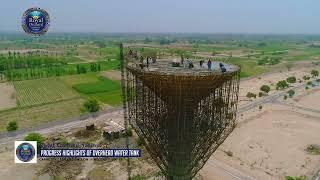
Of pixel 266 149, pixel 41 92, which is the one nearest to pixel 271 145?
pixel 266 149

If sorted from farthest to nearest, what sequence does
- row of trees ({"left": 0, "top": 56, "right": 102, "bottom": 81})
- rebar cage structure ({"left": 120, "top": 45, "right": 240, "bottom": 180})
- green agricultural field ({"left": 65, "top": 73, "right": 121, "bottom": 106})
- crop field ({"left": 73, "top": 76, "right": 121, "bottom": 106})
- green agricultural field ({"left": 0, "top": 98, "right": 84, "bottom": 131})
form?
row of trees ({"left": 0, "top": 56, "right": 102, "bottom": 81}) → green agricultural field ({"left": 65, "top": 73, "right": 121, "bottom": 106}) → crop field ({"left": 73, "top": 76, "right": 121, "bottom": 106}) → green agricultural field ({"left": 0, "top": 98, "right": 84, "bottom": 131}) → rebar cage structure ({"left": 120, "top": 45, "right": 240, "bottom": 180})

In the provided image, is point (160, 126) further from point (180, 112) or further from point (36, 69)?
point (36, 69)

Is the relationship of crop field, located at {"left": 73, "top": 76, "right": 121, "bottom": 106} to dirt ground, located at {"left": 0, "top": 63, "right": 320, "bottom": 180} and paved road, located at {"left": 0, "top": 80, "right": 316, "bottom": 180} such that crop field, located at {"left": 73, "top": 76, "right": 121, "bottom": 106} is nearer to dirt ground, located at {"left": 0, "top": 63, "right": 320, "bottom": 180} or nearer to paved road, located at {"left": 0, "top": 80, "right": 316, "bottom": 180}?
paved road, located at {"left": 0, "top": 80, "right": 316, "bottom": 180}

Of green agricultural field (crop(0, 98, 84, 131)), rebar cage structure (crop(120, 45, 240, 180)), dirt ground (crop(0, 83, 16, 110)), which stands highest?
rebar cage structure (crop(120, 45, 240, 180))

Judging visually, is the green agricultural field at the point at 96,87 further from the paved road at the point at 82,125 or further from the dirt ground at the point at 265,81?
the dirt ground at the point at 265,81

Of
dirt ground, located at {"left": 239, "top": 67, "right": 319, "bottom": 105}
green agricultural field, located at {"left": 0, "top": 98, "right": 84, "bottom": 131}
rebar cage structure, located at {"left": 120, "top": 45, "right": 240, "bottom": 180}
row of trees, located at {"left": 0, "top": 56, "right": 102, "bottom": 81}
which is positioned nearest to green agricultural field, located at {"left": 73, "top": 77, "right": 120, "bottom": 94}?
green agricultural field, located at {"left": 0, "top": 98, "right": 84, "bottom": 131}

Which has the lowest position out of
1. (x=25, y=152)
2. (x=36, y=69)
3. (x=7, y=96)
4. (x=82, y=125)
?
(x=82, y=125)
